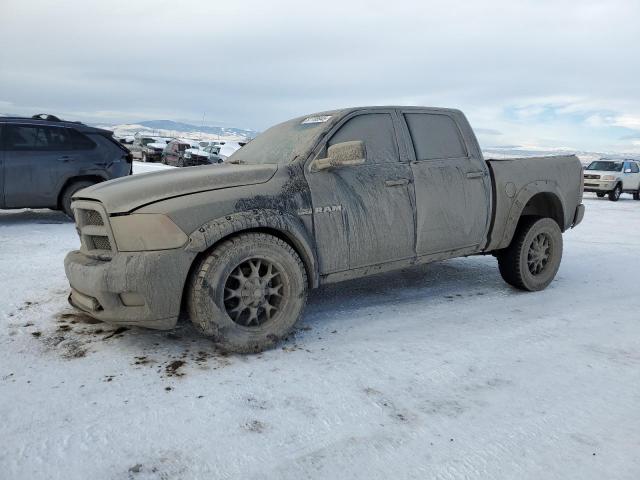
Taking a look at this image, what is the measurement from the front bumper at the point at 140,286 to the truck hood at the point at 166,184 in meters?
0.36

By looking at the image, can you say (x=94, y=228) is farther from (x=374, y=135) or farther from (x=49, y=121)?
(x=49, y=121)

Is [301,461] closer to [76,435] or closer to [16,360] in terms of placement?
[76,435]

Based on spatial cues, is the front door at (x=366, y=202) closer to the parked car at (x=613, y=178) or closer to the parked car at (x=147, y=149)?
the parked car at (x=613, y=178)

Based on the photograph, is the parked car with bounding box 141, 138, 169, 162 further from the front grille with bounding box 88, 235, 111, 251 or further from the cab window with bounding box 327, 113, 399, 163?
the front grille with bounding box 88, 235, 111, 251

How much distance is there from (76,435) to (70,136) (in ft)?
24.2

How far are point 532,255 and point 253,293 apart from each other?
3.10 metres

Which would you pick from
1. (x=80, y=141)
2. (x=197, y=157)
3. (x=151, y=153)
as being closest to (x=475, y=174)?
(x=80, y=141)

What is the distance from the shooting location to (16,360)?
3.20m

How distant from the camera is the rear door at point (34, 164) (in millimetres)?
8062

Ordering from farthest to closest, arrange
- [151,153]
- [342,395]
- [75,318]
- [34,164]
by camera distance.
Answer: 1. [151,153]
2. [34,164]
3. [75,318]
4. [342,395]

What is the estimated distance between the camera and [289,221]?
346 cm

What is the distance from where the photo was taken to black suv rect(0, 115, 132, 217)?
26.5ft

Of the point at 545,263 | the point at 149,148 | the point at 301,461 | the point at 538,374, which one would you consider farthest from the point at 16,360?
the point at 149,148

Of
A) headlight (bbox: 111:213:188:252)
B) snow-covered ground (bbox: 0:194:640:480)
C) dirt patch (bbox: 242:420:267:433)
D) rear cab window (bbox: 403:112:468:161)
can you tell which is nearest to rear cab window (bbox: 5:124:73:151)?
snow-covered ground (bbox: 0:194:640:480)
